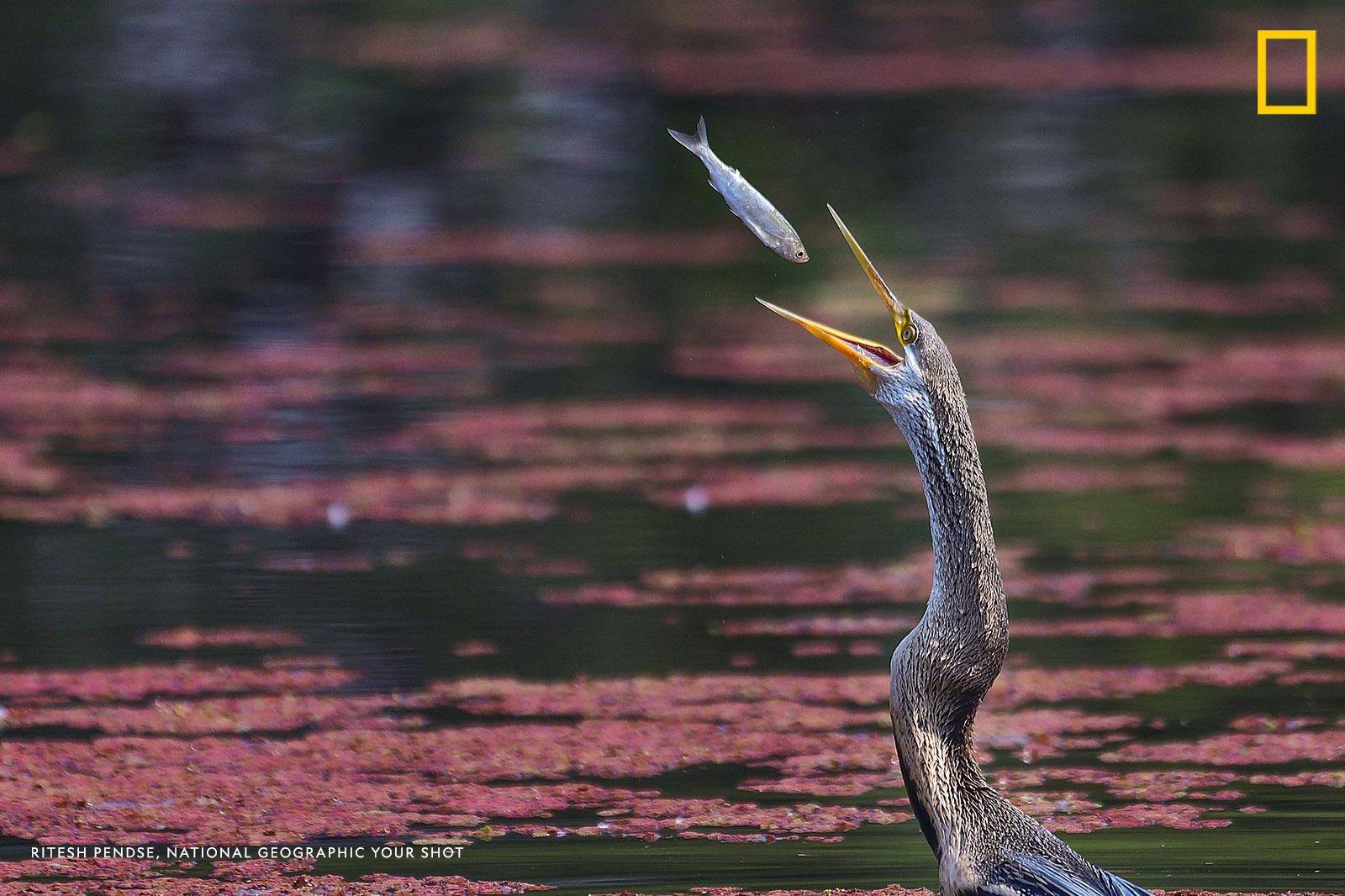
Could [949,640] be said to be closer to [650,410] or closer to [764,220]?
[764,220]

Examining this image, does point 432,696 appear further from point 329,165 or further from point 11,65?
point 11,65

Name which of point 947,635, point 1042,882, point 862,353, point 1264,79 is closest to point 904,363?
point 862,353

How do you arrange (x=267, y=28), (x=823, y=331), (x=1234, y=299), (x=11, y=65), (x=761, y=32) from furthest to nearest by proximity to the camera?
(x=761, y=32), (x=267, y=28), (x=11, y=65), (x=1234, y=299), (x=823, y=331)

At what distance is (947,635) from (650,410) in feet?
17.9

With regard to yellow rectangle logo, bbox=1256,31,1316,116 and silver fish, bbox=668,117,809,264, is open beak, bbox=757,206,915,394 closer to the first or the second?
silver fish, bbox=668,117,809,264

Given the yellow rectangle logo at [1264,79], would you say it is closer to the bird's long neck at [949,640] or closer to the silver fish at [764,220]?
the silver fish at [764,220]

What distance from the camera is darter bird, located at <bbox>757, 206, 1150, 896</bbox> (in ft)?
14.1

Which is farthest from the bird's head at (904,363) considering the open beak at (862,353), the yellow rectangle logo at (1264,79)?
the yellow rectangle logo at (1264,79)

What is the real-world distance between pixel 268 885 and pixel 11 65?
12.0 metres

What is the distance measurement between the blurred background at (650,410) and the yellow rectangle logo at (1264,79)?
0.11 meters

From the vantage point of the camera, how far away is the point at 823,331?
14.6 ft

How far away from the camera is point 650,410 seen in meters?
9.74

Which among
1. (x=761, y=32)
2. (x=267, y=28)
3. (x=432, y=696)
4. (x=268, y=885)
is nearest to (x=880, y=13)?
(x=761, y=32)

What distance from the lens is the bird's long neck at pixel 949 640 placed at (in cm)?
433
